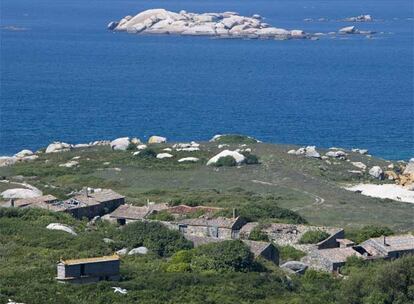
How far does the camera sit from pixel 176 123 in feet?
344

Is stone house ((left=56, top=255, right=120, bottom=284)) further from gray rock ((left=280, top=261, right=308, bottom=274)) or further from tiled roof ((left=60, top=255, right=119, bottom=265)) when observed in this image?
gray rock ((left=280, top=261, right=308, bottom=274))

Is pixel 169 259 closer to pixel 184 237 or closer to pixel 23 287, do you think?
pixel 184 237

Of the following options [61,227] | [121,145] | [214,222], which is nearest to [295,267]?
[214,222]

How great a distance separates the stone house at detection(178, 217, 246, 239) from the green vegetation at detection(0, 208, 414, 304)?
4329 mm

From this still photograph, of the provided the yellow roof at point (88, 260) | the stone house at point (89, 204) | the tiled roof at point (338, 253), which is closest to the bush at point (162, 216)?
the stone house at point (89, 204)

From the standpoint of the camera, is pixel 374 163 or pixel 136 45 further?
pixel 136 45

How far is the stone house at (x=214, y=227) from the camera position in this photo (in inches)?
1902

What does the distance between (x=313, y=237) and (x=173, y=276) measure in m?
11.2

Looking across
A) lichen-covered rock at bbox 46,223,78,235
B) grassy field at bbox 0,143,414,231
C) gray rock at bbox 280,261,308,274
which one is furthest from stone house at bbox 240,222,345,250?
lichen-covered rock at bbox 46,223,78,235

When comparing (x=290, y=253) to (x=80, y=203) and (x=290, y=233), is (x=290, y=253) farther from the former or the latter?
(x=80, y=203)

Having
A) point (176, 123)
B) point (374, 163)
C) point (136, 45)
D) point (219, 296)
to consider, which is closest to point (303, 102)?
point (176, 123)

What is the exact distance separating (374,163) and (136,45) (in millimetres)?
115782

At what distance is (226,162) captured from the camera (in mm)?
70375

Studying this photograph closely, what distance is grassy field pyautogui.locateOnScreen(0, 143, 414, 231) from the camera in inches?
2240
